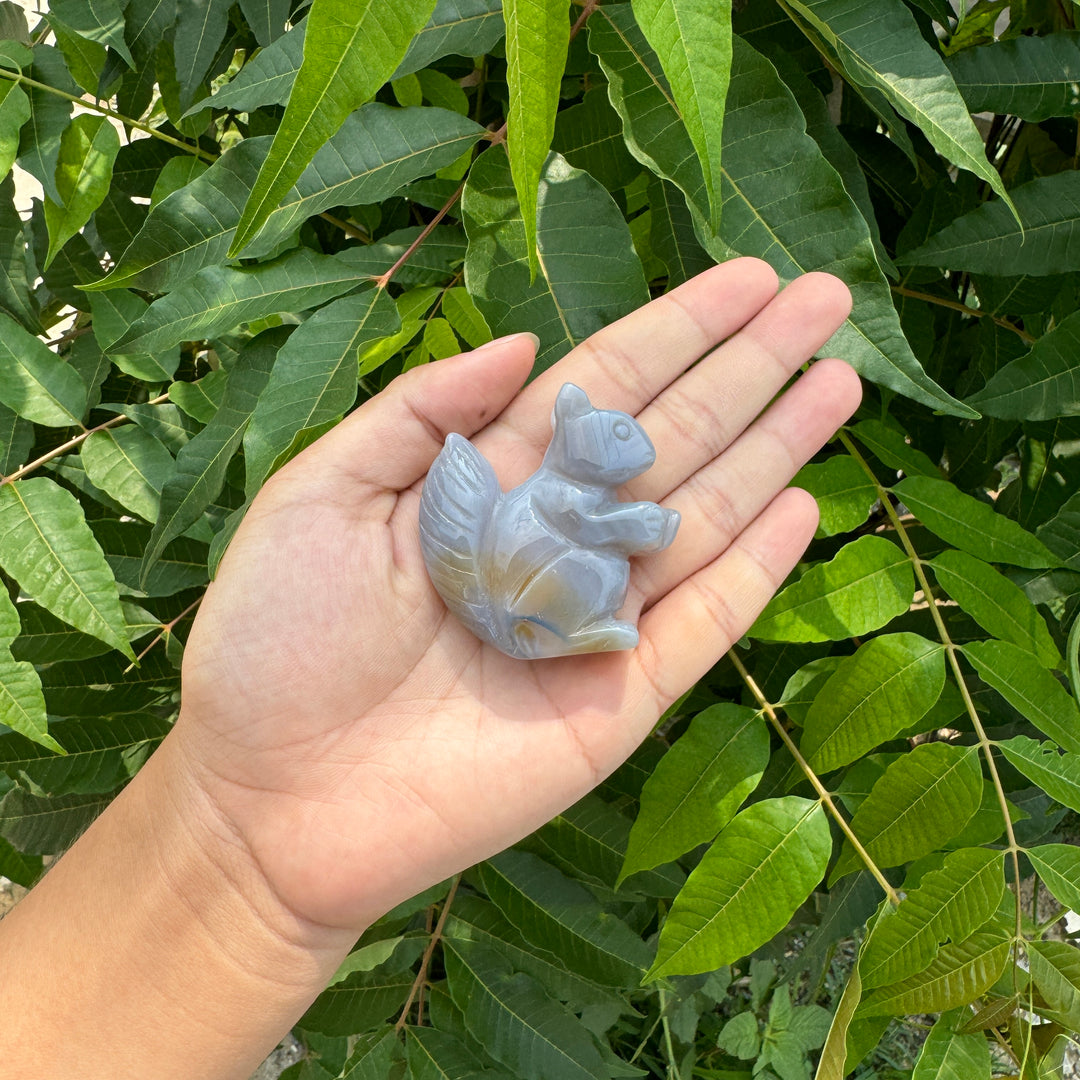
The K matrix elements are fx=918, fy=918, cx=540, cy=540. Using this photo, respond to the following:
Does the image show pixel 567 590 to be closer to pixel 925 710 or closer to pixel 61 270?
pixel 925 710

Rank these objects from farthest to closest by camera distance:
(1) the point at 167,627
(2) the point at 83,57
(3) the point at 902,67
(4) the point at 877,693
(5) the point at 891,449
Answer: (1) the point at 167,627
(5) the point at 891,449
(2) the point at 83,57
(4) the point at 877,693
(3) the point at 902,67

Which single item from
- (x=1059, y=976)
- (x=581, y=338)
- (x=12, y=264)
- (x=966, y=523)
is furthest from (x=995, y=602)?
(x=12, y=264)

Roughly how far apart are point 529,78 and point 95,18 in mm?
962

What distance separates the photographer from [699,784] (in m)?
1.46

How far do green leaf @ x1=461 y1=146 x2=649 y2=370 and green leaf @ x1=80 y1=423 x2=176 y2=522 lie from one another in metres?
0.69

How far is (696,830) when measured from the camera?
1.43 meters

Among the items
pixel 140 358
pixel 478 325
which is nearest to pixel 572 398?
pixel 478 325

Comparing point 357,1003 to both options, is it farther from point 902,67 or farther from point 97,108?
point 902,67

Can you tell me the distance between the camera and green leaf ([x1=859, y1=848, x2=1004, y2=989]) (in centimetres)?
Result: 129

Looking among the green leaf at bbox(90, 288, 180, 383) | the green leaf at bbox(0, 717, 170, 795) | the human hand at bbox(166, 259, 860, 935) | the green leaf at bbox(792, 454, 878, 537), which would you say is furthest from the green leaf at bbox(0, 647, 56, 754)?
the green leaf at bbox(792, 454, 878, 537)

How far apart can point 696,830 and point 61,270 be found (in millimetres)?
1573

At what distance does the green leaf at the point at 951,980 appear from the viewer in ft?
4.27

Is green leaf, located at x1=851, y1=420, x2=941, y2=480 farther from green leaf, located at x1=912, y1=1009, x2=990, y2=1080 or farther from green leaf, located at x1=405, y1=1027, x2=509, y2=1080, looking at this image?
green leaf, located at x1=405, y1=1027, x2=509, y2=1080

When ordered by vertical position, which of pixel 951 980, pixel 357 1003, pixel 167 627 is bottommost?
pixel 357 1003
